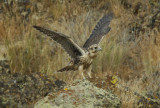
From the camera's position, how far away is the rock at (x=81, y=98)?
3.17 metres

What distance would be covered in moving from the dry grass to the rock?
1.67 ft

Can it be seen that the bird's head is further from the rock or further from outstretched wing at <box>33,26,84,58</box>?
the rock

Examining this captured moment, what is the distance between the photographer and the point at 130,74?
20.2 ft

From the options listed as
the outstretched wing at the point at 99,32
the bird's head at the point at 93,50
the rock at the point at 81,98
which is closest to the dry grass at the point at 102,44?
the rock at the point at 81,98

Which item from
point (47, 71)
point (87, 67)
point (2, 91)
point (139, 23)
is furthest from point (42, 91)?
point (139, 23)

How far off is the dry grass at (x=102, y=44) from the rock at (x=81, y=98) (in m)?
0.51

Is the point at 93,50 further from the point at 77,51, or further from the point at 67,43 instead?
the point at 67,43

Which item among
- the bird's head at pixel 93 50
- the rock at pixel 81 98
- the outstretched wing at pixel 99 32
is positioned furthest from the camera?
the outstretched wing at pixel 99 32

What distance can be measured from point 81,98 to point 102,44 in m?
3.03

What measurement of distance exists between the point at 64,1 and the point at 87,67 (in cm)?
449

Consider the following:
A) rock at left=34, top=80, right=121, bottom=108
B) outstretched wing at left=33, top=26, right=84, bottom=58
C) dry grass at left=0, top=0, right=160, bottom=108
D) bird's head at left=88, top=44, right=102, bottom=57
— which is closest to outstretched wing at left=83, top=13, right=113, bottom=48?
outstretched wing at left=33, top=26, right=84, bottom=58

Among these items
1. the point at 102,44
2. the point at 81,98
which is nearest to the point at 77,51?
the point at 81,98

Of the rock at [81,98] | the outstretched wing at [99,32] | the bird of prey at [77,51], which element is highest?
the outstretched wing at [99,32]

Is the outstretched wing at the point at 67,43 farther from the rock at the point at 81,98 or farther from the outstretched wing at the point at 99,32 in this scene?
the rock at the point at 81,98
